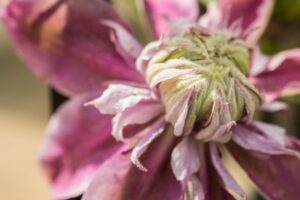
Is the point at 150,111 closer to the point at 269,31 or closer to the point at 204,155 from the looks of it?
the point at 204,155

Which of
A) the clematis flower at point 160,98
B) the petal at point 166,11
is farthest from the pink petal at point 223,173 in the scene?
the petal at point 166,11

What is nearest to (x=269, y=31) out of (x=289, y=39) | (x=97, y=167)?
(x=289, y=39)

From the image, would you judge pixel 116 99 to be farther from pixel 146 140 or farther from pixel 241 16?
pixel 241 16

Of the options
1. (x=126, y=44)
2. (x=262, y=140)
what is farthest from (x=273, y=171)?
(x=126, y=44)

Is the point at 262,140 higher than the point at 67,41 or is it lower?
lower

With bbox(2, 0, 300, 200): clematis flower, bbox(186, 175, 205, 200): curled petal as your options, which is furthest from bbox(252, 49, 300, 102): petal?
bbox(186, 175, 205, 200): curled petal

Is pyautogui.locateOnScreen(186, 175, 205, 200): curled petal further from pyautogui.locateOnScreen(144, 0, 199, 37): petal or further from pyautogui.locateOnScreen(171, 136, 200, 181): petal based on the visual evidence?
pyautogui.locateOnScreen(144, 0, 199, 37): petal
